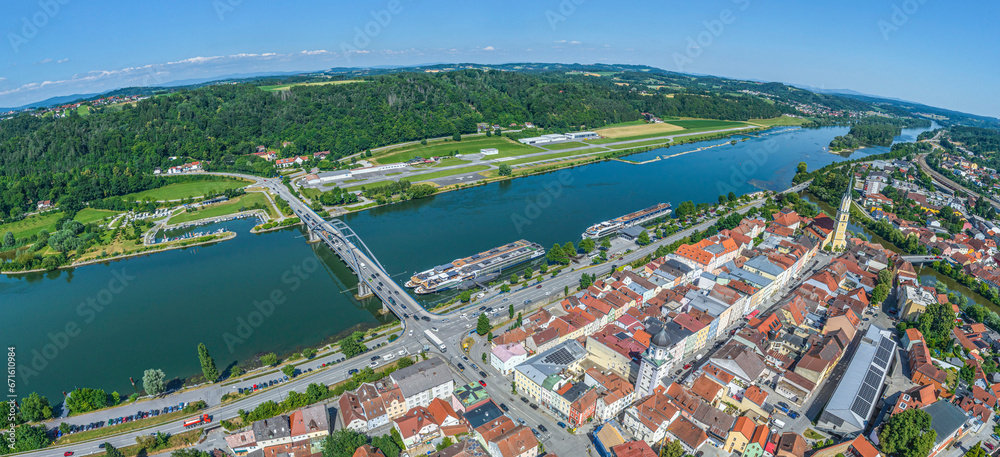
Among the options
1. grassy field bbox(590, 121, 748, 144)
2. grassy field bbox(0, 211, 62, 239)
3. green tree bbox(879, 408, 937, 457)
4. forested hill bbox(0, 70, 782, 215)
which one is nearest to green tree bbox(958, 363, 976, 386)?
green tree bbox(879, 408, 937, 457)

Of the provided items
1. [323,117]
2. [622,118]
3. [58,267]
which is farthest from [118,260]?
[622,118]

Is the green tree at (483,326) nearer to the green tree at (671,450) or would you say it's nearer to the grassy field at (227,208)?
the green tree at (671,450)

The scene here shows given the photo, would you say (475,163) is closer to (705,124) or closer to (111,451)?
(111,451)

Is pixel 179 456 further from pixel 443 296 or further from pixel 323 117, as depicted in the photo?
pixel 323 117

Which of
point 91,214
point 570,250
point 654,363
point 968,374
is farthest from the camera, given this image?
point 91,214

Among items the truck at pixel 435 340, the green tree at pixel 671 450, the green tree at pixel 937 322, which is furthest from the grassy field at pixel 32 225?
the green tree at pixel 937 322

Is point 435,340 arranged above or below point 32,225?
above

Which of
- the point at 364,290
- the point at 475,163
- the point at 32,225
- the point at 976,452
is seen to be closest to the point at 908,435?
the point at 976,452
